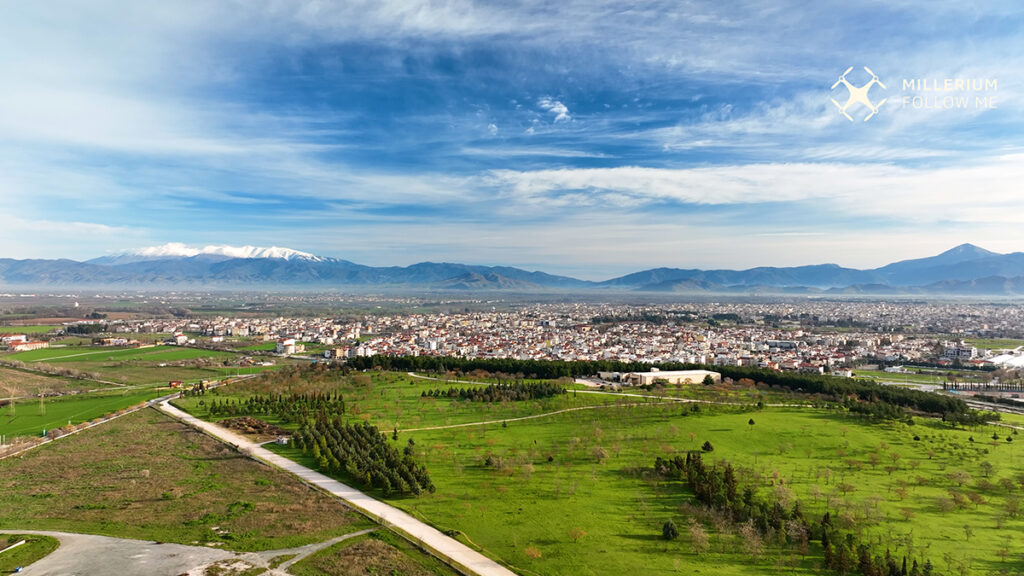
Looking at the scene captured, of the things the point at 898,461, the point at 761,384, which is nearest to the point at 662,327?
the point at 761,384

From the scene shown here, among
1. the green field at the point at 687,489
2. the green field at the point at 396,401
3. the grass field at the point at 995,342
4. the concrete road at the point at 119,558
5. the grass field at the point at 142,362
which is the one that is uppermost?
the grass field at the point at 995,342

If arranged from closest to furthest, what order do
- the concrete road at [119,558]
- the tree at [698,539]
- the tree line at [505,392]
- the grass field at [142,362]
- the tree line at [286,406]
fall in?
the concrete road at [119,558], the tree at [698,539], the tree line at [286,406], the tree line at [505,392], the grass field at [142,362]

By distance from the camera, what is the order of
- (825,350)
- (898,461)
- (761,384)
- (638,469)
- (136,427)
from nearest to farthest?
(638,469)
(898,461)
(136,427)
(761,384)
(825,350)

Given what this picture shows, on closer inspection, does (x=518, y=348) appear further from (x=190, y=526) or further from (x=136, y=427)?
(x=190, y=526)

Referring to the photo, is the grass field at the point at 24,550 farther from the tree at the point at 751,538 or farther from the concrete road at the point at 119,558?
the tree at the point at 751,538

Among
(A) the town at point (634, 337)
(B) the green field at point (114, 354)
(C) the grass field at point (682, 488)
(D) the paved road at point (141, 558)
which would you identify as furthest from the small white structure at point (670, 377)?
(B) the green field at point (114, 354)

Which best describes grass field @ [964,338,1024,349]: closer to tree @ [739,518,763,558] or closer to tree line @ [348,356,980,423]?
tree line @ [348,356,980,423]

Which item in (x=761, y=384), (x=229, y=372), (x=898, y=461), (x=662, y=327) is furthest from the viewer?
(x=662, y=327)
